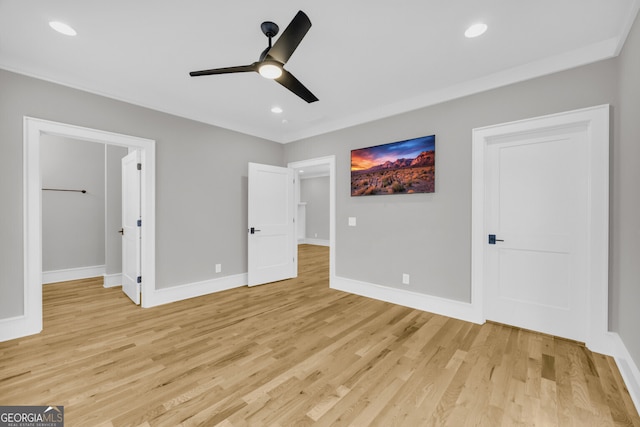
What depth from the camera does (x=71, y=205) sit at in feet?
15.8

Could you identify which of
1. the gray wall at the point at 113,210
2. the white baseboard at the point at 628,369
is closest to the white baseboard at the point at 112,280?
the gray wall at the point at 113,210

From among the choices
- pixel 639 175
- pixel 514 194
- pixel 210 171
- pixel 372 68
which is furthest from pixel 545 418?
pixel 210 171

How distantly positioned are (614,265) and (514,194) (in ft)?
3.13

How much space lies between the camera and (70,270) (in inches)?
185

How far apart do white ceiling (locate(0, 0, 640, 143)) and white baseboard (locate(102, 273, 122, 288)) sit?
115 inches

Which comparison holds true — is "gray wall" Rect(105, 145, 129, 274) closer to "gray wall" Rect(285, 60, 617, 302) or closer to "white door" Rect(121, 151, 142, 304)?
"white door" Rect(121, 151, 142, 304)

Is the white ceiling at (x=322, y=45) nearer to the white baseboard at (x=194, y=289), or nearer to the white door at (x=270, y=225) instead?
the white door at (x=270, y=225)

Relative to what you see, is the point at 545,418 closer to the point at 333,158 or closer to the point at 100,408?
the point at 100,408

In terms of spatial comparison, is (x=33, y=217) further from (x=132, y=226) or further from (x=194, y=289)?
(x=194, y=289)

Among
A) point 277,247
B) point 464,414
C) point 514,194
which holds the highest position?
point 514,194

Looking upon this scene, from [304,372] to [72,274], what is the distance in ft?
16.8

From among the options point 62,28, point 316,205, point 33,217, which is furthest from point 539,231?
point 316,205

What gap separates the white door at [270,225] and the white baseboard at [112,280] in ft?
7.37

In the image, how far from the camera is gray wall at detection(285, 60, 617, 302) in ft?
8.16
